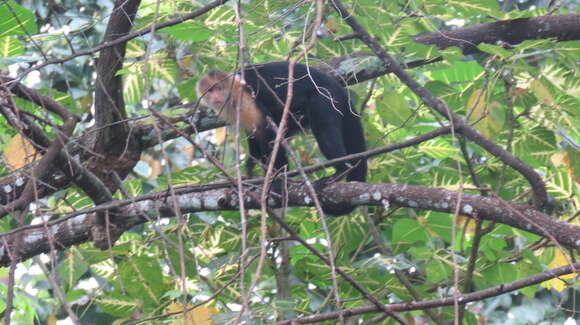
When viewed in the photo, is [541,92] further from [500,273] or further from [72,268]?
[72,268]

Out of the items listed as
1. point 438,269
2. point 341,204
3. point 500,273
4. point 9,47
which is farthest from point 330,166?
point 9,47

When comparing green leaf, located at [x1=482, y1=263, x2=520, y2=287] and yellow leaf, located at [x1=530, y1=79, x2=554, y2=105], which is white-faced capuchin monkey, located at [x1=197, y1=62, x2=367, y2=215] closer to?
green leaf, located at [x1=482, y1=263, x2=520, y2=287]

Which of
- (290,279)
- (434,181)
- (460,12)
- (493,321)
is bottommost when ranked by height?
(493,321)

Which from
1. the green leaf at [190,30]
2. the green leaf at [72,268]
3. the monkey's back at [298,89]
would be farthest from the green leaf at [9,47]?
the monkey's back at [298,89]

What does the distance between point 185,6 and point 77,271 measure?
1.53m

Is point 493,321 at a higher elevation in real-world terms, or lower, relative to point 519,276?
lower

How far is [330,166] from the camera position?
3242 millimetres

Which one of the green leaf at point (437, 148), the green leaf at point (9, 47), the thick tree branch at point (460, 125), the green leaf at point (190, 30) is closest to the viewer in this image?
the thick tree branch at point (460, 125)

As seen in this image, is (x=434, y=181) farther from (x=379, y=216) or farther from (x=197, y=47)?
(x=197, y=47)

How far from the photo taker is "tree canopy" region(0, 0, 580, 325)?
2918 mm

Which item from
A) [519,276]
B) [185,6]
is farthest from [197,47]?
[519,276]

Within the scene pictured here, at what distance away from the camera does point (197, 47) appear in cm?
391

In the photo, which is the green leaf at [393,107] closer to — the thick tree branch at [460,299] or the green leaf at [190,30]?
the green leaf at [190,30]

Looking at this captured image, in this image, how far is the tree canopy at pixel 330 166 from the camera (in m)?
2.92
